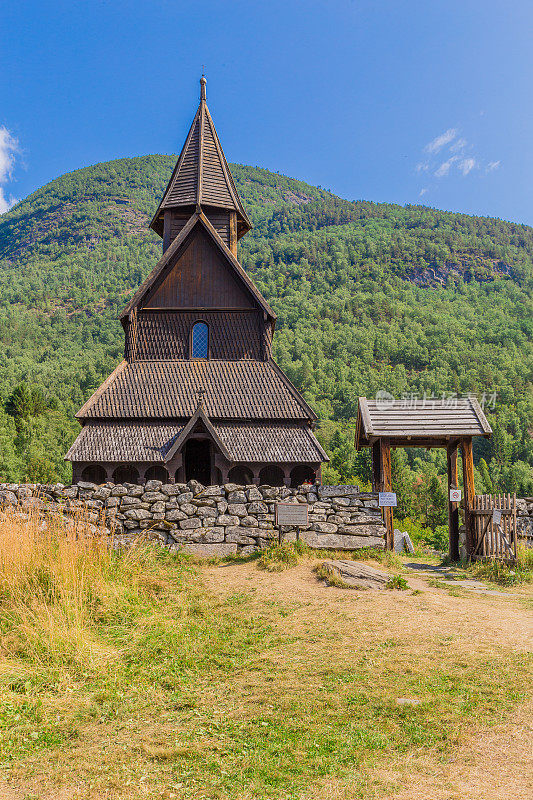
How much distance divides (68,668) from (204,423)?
13760mm

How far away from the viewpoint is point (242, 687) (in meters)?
6.46

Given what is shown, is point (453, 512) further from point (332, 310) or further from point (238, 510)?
point (332, 310)

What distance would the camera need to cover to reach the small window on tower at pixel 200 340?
22812 millimetres

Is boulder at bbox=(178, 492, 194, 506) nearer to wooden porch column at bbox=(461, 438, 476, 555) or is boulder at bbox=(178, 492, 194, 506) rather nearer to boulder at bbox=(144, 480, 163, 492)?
boulder at bbox=(144, 480, 163, 492)

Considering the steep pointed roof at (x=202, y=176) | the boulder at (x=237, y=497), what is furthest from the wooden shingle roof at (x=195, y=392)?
the boulder at (x=237, y=497)

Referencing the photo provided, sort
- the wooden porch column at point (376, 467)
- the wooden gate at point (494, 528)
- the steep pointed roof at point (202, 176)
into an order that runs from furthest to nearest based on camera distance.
→ the steep pointed roof at point (202, 176)
the wooden porch column at point (376, 467)
the wooden gate at point (494, 528)

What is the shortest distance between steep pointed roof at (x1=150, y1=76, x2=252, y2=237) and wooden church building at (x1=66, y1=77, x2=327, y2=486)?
6 cm

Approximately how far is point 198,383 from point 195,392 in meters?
0.43

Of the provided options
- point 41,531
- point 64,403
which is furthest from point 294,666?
point 64,403

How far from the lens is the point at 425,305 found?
124000 millimetres

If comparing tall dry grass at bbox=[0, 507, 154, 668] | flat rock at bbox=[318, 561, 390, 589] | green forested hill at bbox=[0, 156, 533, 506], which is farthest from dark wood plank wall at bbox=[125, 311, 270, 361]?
green forested hill at bbox=[0, 156, 533, 506]

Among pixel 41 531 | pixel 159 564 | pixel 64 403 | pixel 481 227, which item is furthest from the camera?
pixel 481 227

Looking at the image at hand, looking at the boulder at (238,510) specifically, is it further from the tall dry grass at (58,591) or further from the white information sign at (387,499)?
the tall dry grass at (58,591)

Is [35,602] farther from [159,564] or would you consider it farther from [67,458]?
[67,458]
